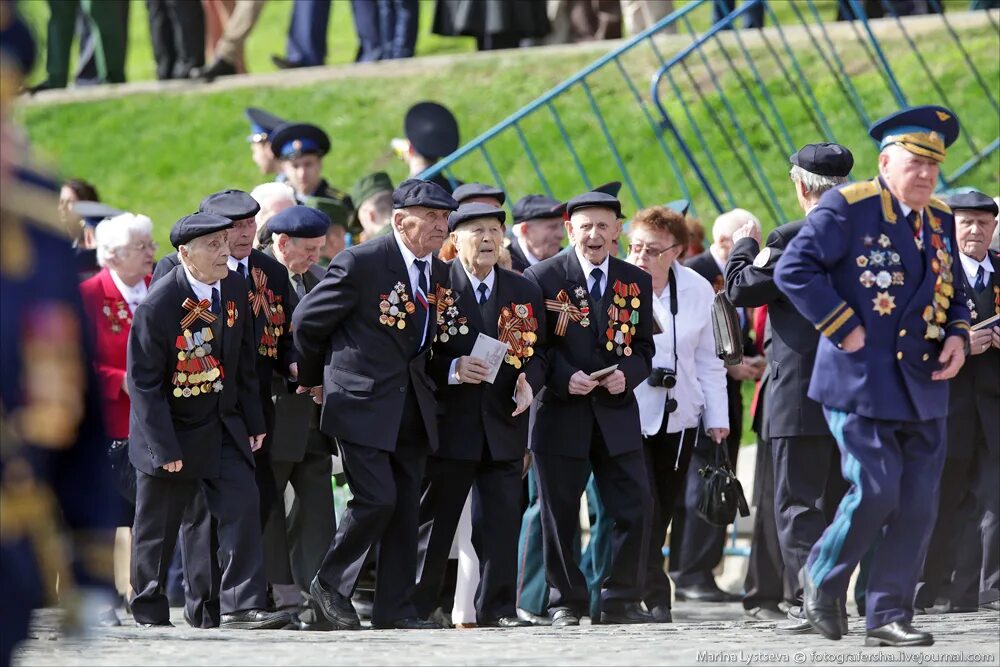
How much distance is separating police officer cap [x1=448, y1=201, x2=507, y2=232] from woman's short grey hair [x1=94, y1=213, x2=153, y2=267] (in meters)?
1.70

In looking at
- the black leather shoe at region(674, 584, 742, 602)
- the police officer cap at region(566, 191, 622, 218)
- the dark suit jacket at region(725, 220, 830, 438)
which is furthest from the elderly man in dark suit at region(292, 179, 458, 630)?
the black leather shoe at region(674, 584, 742, 602)

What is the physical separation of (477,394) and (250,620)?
1.33m

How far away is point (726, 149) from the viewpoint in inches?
543

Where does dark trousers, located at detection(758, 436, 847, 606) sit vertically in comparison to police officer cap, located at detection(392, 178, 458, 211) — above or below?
below

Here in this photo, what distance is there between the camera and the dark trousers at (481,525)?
818 centimetres

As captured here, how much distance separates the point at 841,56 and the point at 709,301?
5.60 m

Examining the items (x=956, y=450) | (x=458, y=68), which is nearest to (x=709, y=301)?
(x=956, y=450)

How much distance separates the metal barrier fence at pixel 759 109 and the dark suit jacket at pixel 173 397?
5133 mm

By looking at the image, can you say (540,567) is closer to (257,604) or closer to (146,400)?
(257,604)

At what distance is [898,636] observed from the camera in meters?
6.50

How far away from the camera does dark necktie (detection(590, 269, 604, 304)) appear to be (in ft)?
27.7

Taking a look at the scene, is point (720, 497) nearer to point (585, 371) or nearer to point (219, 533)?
point (585, 371)

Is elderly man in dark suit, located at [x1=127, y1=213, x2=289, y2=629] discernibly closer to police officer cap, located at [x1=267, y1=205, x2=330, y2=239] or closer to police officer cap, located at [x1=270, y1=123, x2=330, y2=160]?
police officer cap, located at [x1=267, y1=205, x2=330, y2=239]

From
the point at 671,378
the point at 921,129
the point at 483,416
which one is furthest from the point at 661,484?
the point at 921,129
